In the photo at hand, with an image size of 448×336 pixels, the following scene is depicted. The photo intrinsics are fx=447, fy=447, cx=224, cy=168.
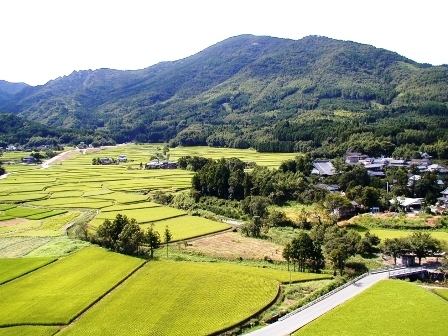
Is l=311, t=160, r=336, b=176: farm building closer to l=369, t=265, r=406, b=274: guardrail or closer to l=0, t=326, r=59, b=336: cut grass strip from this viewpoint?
l=369, t=265, r=406, b=274: guardrail

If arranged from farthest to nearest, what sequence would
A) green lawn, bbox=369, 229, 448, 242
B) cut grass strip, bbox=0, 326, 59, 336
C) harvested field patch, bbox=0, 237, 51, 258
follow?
green lawn, bbox=369, 229, 448, 242 → harvested field patch, bbox=0, 237, 51, 258 → cut grass strip, bbox=0, 326, 59, 336

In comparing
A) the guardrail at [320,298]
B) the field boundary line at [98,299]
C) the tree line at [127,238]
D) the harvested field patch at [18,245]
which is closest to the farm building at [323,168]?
the tree line at [127,238]

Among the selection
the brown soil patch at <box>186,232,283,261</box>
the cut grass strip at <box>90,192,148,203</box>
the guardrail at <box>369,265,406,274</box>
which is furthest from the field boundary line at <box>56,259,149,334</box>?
the cut grass strip at <box>90,192,148,203</box>

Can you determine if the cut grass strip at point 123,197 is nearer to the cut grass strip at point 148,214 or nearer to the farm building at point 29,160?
the cut grass strip at point 148,214

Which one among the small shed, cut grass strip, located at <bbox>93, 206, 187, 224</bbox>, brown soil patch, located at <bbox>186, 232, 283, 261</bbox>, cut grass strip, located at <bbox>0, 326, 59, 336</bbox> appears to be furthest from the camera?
cut grass strip, located at <bbox>93, 206, 187, 224</bbox>

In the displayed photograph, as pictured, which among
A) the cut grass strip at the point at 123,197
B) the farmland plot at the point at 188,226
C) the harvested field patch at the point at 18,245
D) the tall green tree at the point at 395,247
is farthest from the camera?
the cut grass strip at the point at 123,197

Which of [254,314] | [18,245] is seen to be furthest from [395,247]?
[18,245]
